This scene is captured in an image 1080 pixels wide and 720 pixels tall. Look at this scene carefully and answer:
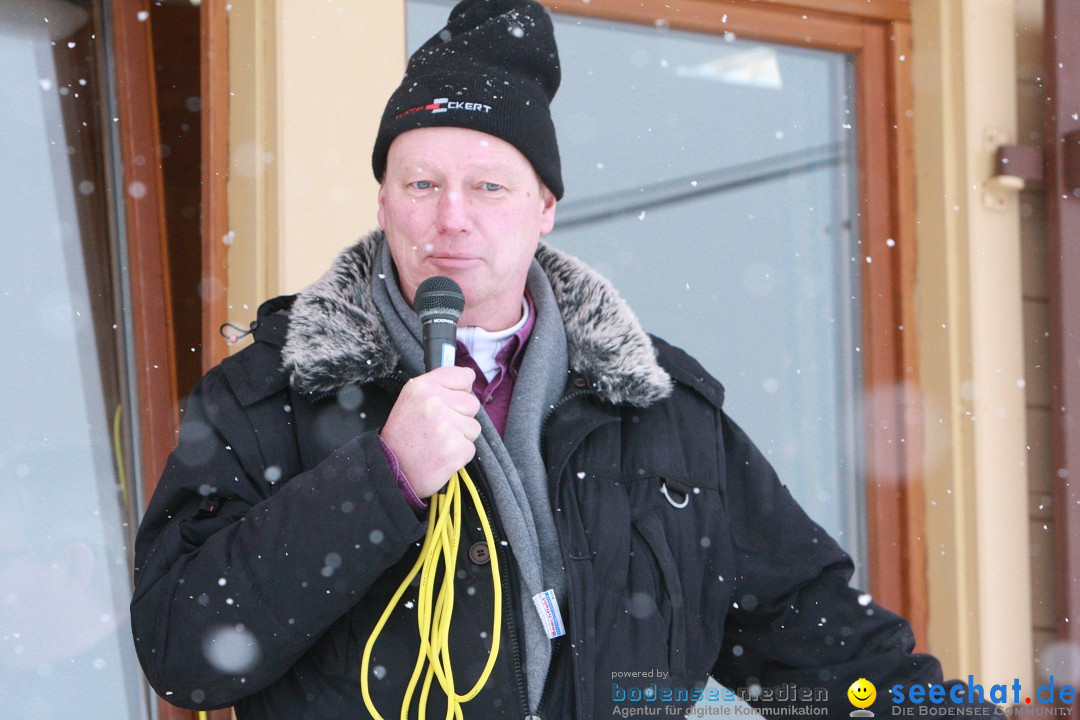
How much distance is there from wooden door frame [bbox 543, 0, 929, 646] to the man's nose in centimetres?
179

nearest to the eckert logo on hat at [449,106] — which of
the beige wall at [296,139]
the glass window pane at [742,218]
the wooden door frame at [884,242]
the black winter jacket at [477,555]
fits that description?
the black winter jacket at [477,555]

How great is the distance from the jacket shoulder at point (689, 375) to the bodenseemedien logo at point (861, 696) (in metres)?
0.55

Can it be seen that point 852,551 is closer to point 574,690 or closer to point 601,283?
point 601,283

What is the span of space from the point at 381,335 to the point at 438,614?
0.47 metres

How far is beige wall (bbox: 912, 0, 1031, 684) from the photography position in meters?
3.45

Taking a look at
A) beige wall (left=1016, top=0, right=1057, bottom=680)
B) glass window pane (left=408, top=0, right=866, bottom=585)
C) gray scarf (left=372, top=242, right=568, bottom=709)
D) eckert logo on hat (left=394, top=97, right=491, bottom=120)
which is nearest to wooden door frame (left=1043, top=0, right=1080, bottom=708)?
beige wall (left=1016, top=0, right=1057, bottom=680)

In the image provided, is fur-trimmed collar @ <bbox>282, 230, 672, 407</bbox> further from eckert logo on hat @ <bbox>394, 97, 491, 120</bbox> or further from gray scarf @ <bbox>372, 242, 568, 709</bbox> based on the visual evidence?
eckert logo on hat @ <bbox>394, 97, 491, 120</bbox>

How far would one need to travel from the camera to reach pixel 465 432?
5.05 ft

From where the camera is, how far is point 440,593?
1720 millimetres

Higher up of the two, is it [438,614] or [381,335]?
[381,335]

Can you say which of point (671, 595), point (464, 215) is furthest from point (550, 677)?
point (464, 215)

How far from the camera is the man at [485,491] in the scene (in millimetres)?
1581

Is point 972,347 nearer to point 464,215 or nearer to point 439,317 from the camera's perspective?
point 464,215

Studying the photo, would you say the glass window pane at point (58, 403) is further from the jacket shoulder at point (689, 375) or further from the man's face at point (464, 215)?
the jacket shoulder at point (689, 375)
